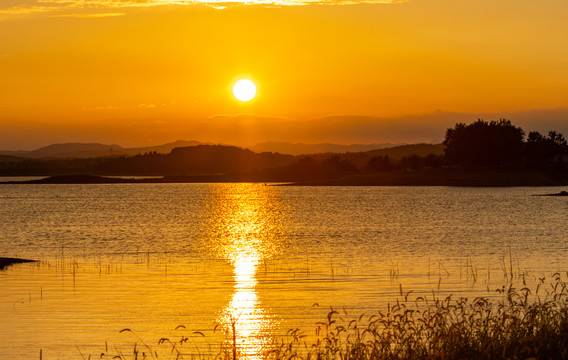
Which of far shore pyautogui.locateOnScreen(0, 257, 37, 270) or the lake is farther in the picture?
far shore pyautogui.locateOnScreen(0, 257, 37, 270)

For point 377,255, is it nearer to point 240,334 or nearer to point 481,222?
point 240,334

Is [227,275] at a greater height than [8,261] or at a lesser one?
lesser

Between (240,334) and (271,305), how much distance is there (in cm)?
579

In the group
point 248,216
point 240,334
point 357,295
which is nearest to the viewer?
point 240,334

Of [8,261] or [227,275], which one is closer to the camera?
[227,275]

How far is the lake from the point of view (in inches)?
1041

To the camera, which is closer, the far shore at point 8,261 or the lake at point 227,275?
the lake at point 227,275

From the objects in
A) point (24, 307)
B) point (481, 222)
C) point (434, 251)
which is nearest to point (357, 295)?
point (24, 307)

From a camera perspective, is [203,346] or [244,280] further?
[244,280]

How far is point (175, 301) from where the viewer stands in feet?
107

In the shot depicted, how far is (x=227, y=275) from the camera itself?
1661 inches

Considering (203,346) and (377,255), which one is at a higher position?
(377,255)

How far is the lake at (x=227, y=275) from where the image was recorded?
26438mm

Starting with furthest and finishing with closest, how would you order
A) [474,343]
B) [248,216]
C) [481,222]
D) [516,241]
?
[248,216] < [481,222] < [516,241] < [474,343]
